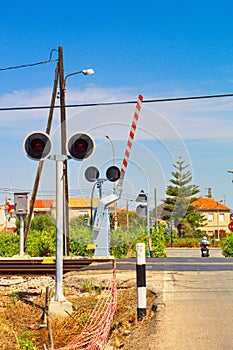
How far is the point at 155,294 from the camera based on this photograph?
9.90 m

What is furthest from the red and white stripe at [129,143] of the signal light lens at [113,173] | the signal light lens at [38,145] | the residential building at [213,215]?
the residential building at [213,215]

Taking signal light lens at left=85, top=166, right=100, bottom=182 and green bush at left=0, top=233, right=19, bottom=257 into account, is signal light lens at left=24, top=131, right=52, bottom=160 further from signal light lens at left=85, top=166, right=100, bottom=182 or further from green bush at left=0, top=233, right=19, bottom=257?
green bush at left=0, top=233, right=19, bottom=257

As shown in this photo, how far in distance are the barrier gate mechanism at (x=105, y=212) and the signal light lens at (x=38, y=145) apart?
492 centimetres

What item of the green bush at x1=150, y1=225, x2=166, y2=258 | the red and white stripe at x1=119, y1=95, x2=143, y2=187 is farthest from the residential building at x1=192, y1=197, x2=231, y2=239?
the red and white stripe at x1=119, y1=95, x2=143, y2=187

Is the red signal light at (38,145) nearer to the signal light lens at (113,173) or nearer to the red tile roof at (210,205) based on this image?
the signal light lens at (113,173)

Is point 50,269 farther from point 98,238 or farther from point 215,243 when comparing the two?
point 215,243

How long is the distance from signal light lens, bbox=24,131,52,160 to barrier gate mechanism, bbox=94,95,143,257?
4918mm

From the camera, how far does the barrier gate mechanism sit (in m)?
15.0

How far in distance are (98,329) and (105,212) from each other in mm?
8901

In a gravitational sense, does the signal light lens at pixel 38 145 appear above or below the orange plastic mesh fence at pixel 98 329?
above

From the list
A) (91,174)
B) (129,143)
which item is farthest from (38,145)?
(91,174)

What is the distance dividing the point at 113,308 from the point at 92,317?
372mm

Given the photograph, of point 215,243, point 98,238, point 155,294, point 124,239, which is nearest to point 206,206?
point 215,243

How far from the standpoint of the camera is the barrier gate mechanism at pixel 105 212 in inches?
591
